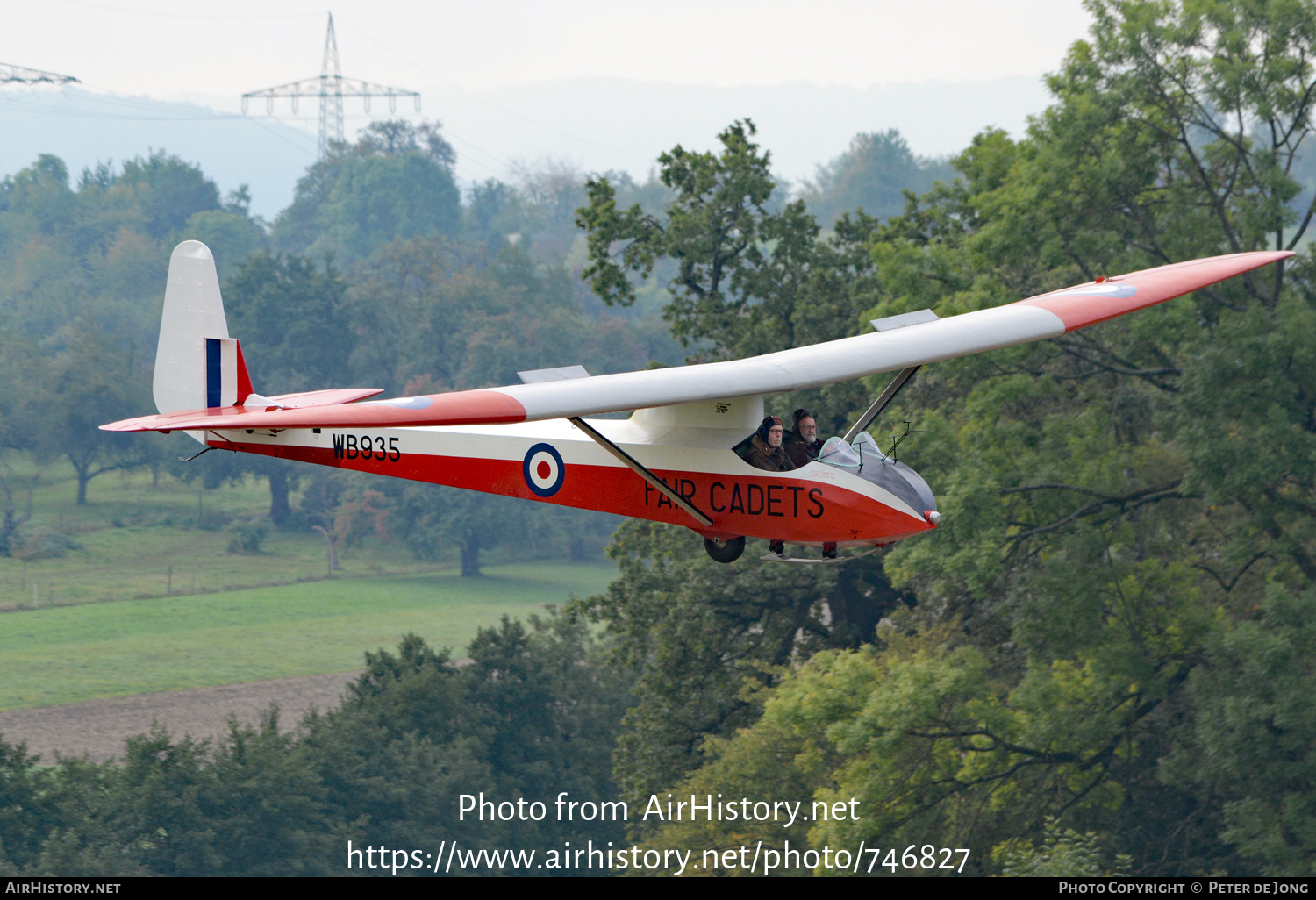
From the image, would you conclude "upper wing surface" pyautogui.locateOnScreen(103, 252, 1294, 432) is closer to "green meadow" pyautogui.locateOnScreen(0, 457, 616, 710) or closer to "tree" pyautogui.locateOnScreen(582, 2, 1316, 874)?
"tree" pyautogui.locateOnScreen(582, 2, 1316, 874)

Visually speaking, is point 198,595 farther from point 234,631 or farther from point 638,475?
point 638,475

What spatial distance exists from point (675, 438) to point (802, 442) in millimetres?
1653

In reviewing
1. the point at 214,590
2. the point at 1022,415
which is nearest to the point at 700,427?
the point at 1022,415

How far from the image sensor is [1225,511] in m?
42.4

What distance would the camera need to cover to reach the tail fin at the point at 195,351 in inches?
840

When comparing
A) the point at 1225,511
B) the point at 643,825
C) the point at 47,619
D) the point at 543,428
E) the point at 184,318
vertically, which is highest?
the point at 184,318

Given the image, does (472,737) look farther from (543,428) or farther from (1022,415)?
(543,428)

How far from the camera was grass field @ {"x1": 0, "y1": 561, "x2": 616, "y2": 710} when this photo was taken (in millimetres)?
93000

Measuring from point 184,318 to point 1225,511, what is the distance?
109 feet

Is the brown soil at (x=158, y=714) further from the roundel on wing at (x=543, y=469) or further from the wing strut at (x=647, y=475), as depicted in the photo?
the wing strut at (x=647, y=475)

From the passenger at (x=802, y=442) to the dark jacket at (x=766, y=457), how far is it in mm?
82

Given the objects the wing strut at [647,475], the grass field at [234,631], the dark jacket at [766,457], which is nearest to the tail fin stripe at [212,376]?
the wing strut at [647,475]

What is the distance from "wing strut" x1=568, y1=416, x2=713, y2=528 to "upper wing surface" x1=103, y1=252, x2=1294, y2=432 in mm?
1010

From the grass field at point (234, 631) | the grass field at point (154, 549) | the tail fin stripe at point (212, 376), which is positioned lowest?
the grass field at point (234, 631)
